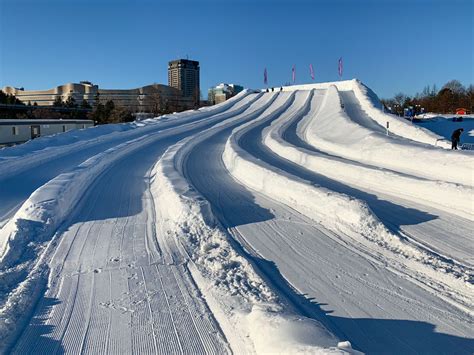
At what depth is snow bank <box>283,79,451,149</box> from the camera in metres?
20.7

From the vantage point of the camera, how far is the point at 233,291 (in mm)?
4828

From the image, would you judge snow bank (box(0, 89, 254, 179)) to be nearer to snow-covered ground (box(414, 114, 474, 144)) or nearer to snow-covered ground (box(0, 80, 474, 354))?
snow-covered ground (box(0, 80, 474, 354))

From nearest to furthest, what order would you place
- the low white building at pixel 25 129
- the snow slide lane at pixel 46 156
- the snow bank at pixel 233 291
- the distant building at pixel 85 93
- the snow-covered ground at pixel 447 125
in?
the snow bank at pixel 233 291, the snow slide lane at pixel 46 156, the low white building at pixel 25 129, the snow-covered ground at pixel 447 125, the distant building at pixel 85 93

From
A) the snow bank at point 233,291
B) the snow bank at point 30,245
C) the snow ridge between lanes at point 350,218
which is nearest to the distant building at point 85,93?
the snow ridge between lanes at point 350,218

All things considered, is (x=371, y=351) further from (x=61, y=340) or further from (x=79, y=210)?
(x=79, y=210)

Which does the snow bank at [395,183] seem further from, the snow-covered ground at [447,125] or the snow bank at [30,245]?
the snow-covered ground at [447,125]

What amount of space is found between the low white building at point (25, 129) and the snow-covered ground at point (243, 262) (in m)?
21.1

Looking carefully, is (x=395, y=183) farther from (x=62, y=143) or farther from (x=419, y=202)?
(x=62, y=143)

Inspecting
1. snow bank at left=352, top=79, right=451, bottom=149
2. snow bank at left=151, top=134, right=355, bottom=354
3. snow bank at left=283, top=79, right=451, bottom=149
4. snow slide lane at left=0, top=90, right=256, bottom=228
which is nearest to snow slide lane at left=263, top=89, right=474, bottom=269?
snow bank at left=151, top=134, right=355, bottom=354

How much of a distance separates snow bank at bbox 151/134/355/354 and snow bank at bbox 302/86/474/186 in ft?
25.0

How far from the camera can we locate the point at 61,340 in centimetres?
390

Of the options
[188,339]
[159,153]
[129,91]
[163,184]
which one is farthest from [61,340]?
[129,91]

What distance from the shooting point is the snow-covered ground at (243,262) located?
12.9 feet

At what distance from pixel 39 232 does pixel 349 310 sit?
582 cm
